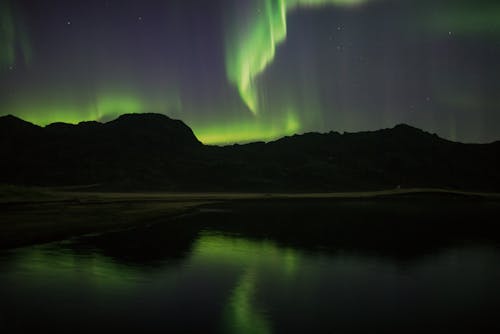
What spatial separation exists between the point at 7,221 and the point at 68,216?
720 cm

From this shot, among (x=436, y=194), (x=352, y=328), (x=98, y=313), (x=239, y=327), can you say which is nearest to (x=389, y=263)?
(x=352, y=328)

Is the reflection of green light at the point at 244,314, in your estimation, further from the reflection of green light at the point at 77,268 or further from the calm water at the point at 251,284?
the reflection of green light at the point at 77,268

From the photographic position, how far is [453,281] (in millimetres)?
21125

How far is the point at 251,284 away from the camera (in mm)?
19531

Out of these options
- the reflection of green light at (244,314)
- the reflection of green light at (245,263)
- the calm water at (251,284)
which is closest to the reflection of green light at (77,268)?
the calm water at (251,284)

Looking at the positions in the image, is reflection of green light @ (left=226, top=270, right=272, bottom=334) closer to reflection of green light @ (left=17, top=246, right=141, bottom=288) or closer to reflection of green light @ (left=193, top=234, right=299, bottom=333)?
reflection of green light @ (left=193, top=234, right=299, bottom=333)

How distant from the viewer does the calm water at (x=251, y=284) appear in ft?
45.2

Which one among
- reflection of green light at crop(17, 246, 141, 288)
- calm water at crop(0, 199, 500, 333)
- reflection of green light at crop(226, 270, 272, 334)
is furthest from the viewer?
reflection of green light at crop(17, 246, 141, 288)

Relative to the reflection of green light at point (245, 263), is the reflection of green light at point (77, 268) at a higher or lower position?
higher

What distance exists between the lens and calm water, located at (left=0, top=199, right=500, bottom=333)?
1379 cm

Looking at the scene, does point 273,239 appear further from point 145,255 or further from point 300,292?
point 300,292

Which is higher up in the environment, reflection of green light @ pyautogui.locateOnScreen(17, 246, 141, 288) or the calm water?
reflection of green light @ pyautogui.locateOnScreen(17, 246, 141, 288)

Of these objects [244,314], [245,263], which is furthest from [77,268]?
[244,314]

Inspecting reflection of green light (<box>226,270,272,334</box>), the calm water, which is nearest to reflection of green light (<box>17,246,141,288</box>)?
the calm water
